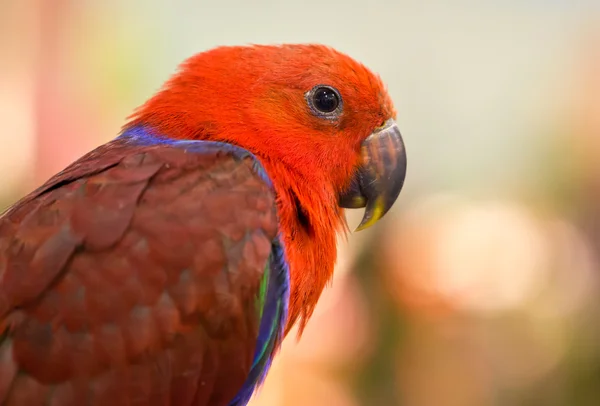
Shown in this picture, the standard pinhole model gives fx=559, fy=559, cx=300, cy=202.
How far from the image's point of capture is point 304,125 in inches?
44.3

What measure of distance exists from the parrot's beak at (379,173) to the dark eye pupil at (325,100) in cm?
11

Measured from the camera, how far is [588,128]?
3396 millimetres

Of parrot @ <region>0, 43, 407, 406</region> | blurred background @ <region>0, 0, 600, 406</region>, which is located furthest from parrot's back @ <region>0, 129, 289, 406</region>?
blurred background @ <region>0, 0, 600, 406</region>

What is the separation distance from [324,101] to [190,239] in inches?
17.8

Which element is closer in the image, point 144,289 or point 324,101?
point 144,289

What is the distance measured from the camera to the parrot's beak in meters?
1.18

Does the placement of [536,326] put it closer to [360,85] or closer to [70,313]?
[360,85]

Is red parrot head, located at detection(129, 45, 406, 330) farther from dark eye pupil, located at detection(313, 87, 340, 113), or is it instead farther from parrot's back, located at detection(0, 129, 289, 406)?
parrot's back, located at detection(0, 129, 289, 406)

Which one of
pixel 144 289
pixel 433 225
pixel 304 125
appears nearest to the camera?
pixel 144 289

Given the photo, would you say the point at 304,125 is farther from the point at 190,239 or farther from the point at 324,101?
the point at 190,239

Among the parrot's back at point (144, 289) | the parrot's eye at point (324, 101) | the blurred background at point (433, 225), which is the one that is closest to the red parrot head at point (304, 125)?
the parrot's eye at point (324, 101)

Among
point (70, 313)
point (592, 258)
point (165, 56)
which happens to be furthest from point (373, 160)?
point (592, 258)

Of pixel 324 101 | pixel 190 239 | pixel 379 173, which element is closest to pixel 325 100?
pixel 324 101

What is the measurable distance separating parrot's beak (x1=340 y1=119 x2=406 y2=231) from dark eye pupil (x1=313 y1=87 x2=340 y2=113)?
4.2 inches
